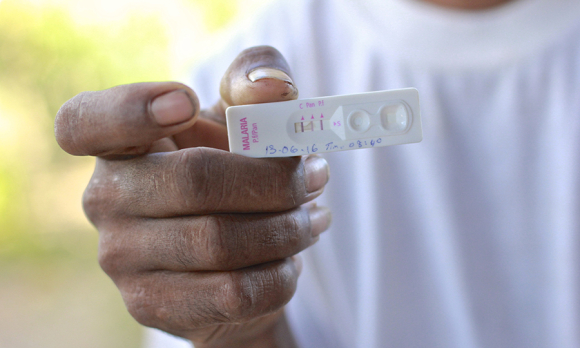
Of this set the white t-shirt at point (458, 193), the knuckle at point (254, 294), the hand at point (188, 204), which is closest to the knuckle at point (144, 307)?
the hand at point (188, 204)

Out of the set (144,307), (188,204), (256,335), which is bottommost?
(256,335)

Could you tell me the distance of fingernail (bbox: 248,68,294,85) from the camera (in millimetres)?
500

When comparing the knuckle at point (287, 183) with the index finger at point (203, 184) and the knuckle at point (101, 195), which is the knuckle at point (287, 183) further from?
the knuckle at point (101, 195)

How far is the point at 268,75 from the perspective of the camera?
500mm

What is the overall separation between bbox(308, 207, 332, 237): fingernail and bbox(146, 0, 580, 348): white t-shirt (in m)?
0.33

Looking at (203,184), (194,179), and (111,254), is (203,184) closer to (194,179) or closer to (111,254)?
(194,179)

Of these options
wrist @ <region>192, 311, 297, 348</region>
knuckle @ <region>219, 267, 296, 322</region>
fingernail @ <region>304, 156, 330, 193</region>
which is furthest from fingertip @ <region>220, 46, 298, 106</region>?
wrist @ <region>192, 311, 297, 348</region>

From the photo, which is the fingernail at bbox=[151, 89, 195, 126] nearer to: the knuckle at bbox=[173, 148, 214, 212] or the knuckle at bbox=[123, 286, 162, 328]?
the knuckle at bbox=[173, 148, 214, 212]

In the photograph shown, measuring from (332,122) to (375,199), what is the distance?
51 centimetres

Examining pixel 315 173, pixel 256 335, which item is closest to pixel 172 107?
pixel 315 173

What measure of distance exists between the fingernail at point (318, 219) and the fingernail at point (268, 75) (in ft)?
0.71

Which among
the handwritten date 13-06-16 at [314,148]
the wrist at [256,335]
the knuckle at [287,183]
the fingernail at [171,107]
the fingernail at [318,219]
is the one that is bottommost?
the wrist at [256,335]

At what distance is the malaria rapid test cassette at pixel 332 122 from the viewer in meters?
0.48

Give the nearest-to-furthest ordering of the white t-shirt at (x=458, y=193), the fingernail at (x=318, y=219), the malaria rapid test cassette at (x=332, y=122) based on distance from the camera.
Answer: the malaria rapid test cassette at (x=332, y=122) < the fingernail at (x=318, y=219) < the white t-shirt at (x=458, y=193)
